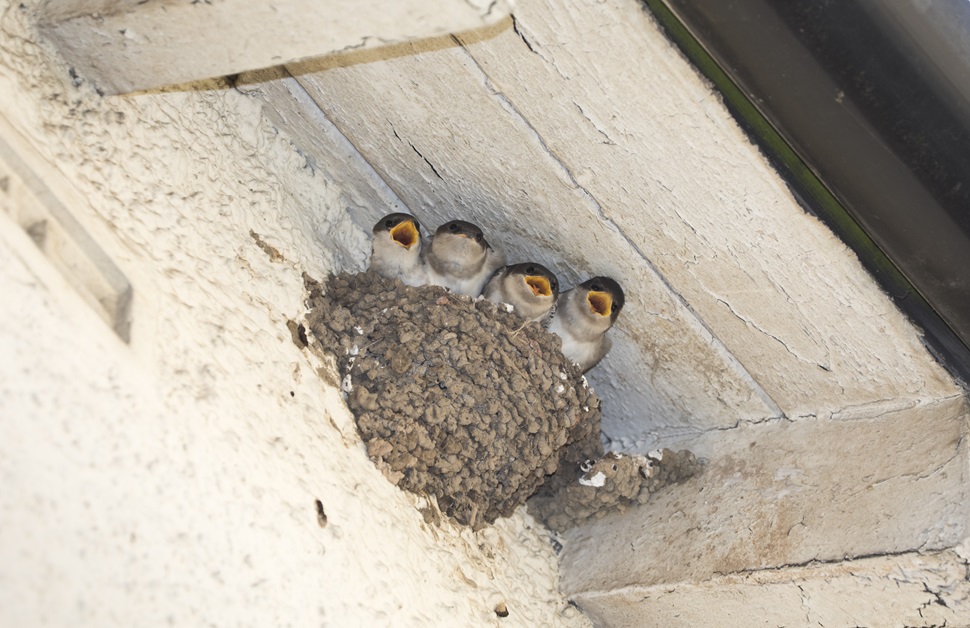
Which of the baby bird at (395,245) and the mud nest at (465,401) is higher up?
the baby bird at (395,245)

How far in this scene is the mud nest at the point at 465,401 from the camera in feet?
9.71

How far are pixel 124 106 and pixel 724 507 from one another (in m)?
2.06

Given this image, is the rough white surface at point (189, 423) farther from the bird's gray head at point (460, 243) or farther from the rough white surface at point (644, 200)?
the rough white surface at point (644, 200)

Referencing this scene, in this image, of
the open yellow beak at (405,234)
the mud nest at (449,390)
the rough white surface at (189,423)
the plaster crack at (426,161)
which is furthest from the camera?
the open yellow beak at (405,234)

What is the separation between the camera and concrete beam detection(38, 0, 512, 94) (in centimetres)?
200

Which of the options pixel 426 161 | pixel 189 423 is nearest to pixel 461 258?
pixel 426 161

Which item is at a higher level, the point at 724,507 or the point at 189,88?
A: the point at 189,88

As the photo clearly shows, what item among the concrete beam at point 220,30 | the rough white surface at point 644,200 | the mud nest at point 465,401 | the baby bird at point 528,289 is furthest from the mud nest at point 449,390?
the concrete beam at point 220,30

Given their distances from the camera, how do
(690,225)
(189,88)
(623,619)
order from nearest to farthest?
(690,225) → (189,88) → (623,619)

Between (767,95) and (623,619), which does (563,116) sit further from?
(623,619)

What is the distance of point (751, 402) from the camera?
10.9ft

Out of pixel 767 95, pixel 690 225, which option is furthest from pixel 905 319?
pixel 767 95

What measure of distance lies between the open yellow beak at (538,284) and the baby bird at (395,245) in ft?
1.31

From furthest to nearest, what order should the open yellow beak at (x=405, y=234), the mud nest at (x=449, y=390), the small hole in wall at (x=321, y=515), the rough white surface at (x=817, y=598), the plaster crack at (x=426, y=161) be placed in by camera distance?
the open yellow beak at (x=405, y=234) < the plaster crack at (x=426, y=161) < the mud nest at (x=449, y=390) < the rough white surface at (x=817, y=598) < the small hole in wall at (x=321, y=515)
